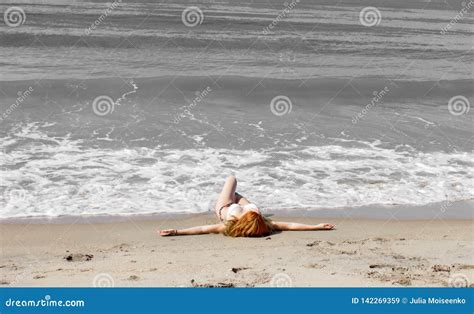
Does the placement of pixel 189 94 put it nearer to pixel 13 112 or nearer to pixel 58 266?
pixel 13 112

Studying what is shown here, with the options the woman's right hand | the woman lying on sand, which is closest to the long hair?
the woman lying on sand

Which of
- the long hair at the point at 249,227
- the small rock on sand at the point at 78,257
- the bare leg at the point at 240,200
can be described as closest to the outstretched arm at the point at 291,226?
the long hair at the point at 249,227

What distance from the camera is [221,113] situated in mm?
14047

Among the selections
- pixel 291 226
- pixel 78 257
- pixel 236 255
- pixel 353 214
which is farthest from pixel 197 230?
pixel 353 214

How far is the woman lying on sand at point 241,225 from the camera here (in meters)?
7.34

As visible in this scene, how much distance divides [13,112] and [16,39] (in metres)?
9.44

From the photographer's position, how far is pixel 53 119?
12773mm

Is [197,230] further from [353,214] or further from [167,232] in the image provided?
[353,214]

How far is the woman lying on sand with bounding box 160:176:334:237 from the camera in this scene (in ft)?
24.1

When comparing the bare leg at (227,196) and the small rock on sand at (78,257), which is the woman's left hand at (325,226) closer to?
the bare leg at (227,196)

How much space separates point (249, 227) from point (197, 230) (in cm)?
60

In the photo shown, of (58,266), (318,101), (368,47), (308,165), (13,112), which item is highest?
(368,47)

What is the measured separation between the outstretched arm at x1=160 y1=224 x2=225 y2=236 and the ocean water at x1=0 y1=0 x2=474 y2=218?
2.70 ft

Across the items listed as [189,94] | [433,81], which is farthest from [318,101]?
[433,81]
